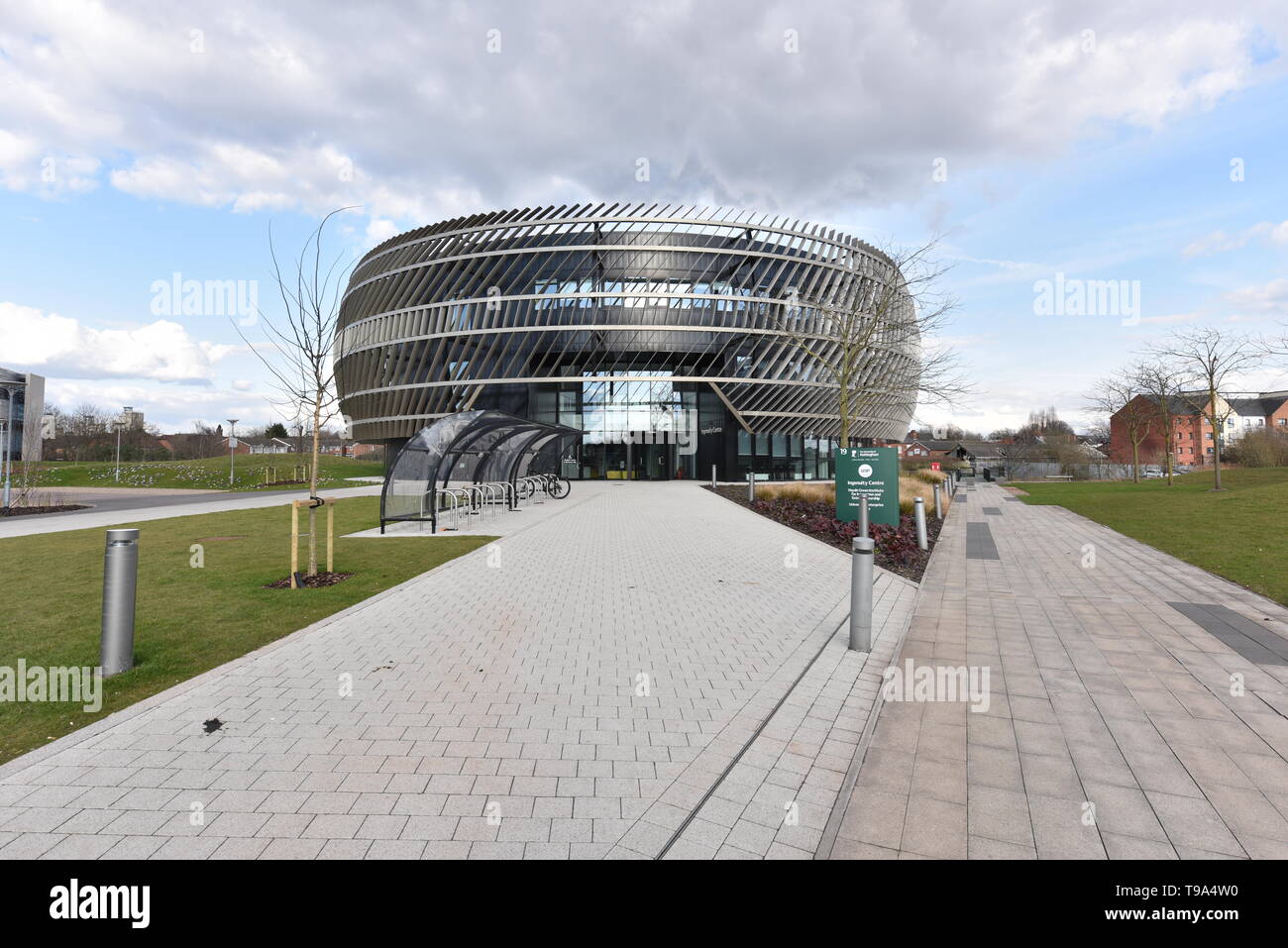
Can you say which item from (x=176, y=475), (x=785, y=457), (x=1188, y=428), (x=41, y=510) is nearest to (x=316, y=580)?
(x=41, y=510)

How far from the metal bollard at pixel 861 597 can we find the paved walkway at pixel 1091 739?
40 centimetres

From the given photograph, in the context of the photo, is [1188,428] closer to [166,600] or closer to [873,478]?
[873,478]

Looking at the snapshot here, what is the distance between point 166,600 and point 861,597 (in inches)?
311

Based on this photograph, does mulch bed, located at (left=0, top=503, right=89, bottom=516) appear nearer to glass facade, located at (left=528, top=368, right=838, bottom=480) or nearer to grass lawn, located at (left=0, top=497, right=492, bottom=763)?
grass lawn, located at (left=0, top=497, right=492, bottom=763)

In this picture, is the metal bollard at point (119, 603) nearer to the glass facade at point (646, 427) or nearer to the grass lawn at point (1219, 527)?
the grass lawn at point (1219, 527)

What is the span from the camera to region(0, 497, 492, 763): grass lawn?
454 cm

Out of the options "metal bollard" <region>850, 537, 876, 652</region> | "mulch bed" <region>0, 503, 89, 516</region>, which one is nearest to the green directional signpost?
"metal bollard" <region>850, 537, 876, 652</region>

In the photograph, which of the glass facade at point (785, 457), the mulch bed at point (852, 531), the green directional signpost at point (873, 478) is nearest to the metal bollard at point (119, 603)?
the green directional signpost at point (873, 478)

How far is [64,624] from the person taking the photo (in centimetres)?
599

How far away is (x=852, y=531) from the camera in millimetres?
13055

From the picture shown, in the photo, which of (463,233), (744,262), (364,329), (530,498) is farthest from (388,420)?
(744,262)

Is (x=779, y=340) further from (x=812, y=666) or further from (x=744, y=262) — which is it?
(x=812, y=666)

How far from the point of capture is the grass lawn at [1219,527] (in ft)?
29.1
